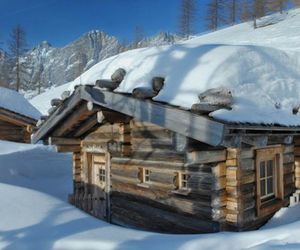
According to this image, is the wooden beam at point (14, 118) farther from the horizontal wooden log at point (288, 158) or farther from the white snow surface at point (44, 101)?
the white snow surface at point (44, 101)

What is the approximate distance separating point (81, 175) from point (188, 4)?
52.5 m

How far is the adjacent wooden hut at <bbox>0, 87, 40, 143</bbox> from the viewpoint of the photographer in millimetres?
17000

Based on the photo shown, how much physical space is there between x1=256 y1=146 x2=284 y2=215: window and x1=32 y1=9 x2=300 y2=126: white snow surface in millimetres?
765

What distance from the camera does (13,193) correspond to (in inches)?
257

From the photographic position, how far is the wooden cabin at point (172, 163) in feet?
20.6

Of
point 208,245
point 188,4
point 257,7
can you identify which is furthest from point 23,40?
point 208,245

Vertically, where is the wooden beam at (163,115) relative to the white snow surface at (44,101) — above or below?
below

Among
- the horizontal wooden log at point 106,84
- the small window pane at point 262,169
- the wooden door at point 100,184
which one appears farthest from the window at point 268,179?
the wooden door at point 100,184

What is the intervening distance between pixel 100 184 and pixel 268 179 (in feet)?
14.3

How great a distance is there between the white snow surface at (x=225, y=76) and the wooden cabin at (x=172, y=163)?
35 centimetres

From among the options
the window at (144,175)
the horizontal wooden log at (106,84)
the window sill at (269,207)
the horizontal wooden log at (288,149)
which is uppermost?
the horizontal wooden log at (106,84)

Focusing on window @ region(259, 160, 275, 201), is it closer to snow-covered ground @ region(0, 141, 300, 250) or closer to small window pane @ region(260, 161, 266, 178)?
small window pane @ region(260, 161, 266, 178)

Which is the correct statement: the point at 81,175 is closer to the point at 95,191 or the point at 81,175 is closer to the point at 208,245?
the point at 95,191

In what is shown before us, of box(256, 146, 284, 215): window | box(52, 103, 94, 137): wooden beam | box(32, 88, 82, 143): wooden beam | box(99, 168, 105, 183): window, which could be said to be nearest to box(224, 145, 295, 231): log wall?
box(256, 146, 284, 215): window
